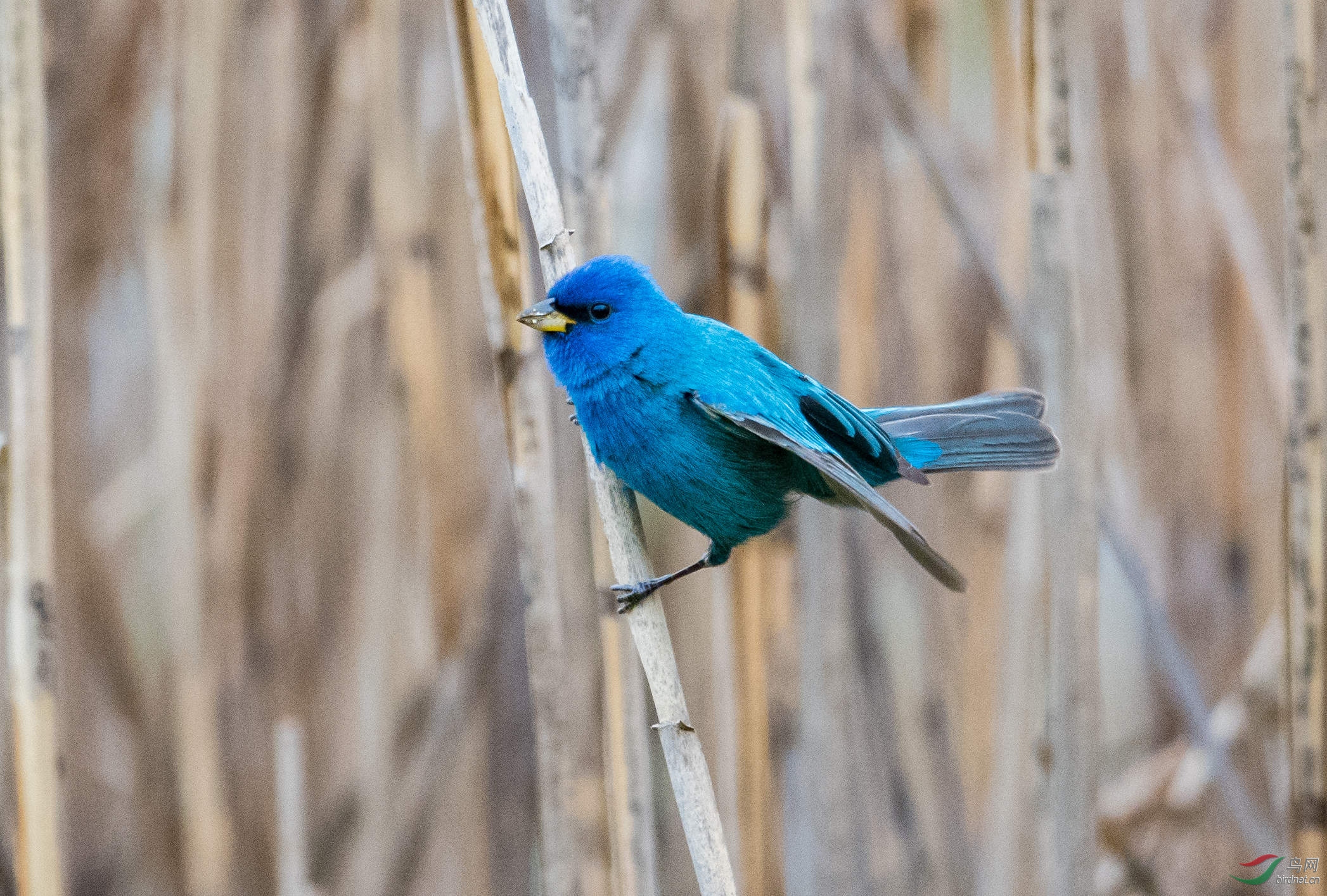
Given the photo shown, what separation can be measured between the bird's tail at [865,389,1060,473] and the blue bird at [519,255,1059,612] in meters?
0.04

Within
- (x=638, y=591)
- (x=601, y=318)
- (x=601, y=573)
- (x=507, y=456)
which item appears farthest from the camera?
(x=507, y=456)

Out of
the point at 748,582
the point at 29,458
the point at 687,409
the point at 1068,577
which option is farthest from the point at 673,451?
the point at 29,458

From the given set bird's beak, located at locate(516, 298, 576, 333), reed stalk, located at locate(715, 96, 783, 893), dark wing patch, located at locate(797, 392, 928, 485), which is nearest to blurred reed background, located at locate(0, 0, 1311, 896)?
reed stalk, located at locate(715, 96, 783, 893)

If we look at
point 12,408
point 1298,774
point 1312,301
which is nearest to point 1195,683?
point 1298,774

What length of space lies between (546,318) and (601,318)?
0.08 m

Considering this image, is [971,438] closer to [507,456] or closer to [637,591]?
[637,591]

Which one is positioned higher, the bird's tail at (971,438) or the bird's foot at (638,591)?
the bird's tail at (971,438)

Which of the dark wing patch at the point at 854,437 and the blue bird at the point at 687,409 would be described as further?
the dark wing patch at the point at 854,437

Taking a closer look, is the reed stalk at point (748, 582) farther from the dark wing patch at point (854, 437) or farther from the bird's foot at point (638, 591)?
the bird's foot at point (638, 591)

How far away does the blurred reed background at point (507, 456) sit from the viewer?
70.7 inches

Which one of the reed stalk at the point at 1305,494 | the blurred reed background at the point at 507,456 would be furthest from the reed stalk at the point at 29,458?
the reed stalk at the point at 1305,494

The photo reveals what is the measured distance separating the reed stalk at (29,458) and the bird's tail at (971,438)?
1.30 meters

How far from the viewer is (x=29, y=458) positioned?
5.07 feet

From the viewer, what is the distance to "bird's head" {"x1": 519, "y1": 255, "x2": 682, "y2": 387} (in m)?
1.46
